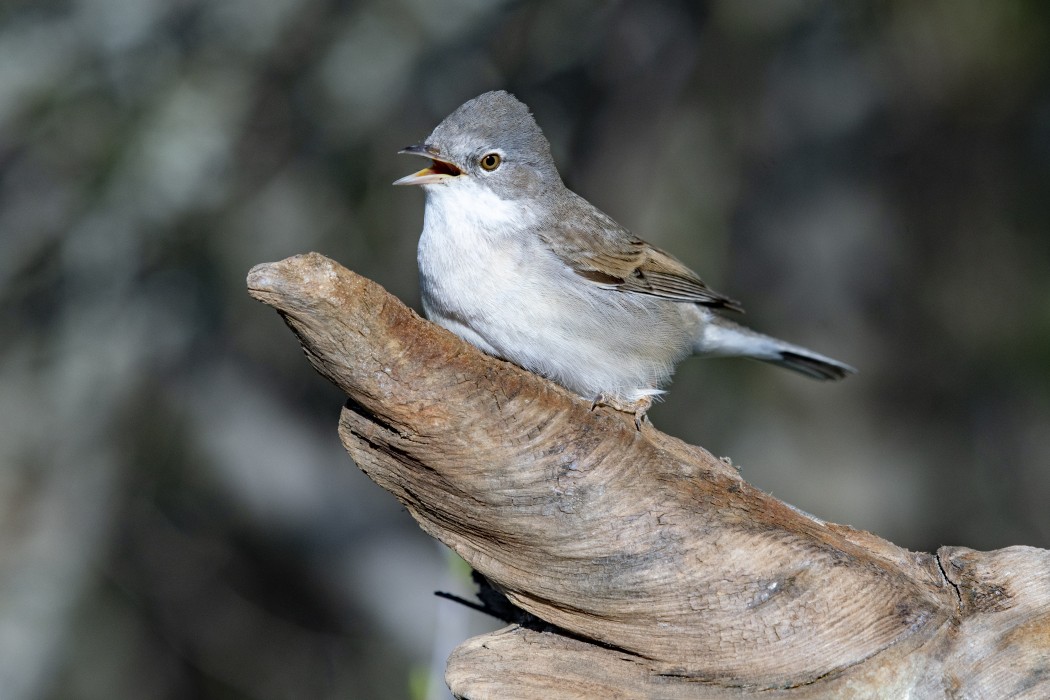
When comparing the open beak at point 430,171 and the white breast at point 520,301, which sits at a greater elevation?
the open beak at point 430,171

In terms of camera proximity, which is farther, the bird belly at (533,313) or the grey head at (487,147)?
the grey head at (487,147)

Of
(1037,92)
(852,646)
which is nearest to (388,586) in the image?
(852,646)

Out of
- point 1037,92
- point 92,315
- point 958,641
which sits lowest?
point 958,641

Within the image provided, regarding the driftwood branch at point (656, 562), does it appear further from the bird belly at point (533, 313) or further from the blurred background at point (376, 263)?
the blurred background at point (376, 263)

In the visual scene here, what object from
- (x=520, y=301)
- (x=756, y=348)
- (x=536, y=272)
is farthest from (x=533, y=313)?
(x=756, y=348)

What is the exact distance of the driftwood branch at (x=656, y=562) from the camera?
3158 millimetres

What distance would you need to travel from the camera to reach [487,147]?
14.7 feet

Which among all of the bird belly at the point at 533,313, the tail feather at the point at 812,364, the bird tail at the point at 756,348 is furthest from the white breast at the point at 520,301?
the tail feather at the point at 812,364

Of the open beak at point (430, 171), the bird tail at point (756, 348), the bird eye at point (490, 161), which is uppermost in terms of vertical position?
the bird tail at point (756, 348)

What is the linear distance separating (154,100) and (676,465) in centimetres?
346

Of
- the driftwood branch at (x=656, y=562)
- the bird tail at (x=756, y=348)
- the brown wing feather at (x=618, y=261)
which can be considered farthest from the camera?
the bird tail at (x=756, y=348)

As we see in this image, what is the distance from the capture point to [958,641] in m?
3.19

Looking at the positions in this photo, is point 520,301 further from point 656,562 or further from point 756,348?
point 756,348

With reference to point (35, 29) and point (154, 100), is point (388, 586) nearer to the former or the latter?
point (154, 100)
